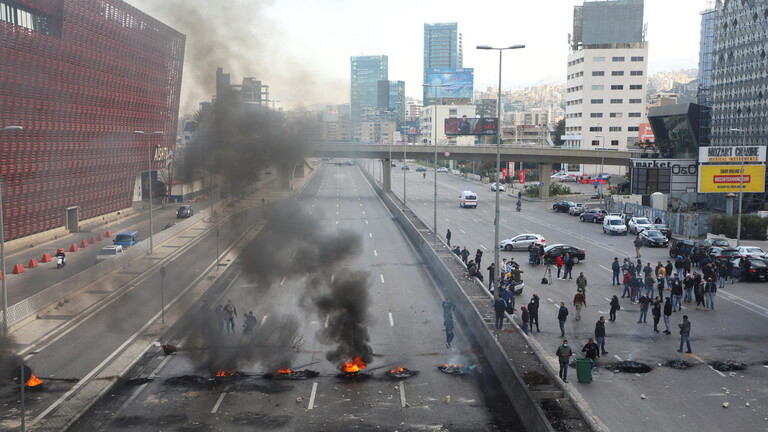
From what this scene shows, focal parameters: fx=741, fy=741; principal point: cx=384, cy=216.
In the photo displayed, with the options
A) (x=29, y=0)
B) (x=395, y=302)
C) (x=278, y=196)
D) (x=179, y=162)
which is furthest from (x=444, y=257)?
(x=29, y=0)

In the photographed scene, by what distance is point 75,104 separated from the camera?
55469 mm

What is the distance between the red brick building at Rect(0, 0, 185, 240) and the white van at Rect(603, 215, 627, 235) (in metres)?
33.0

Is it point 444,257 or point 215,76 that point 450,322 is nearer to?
point 215,76

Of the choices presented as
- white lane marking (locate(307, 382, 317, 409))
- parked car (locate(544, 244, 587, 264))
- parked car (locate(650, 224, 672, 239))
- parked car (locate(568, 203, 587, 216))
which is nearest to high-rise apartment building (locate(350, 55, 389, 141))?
white lane marking (locate(307, 382, 317, 409))

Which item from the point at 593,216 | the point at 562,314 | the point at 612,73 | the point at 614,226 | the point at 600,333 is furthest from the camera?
the point at 612,73

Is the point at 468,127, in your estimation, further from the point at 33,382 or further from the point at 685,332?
the point at 33,382

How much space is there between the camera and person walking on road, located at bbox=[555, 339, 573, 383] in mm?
20281

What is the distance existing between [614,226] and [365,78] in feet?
109

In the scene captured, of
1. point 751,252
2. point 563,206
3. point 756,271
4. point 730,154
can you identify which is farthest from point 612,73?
point 756,271

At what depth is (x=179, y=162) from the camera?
3375 cm

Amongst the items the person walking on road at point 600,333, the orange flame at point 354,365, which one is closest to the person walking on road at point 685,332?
the person walking on road at point 600,333

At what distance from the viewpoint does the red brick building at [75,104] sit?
4706 cm

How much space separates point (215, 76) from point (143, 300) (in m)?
12.3

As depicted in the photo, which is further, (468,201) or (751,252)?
(468,201)
